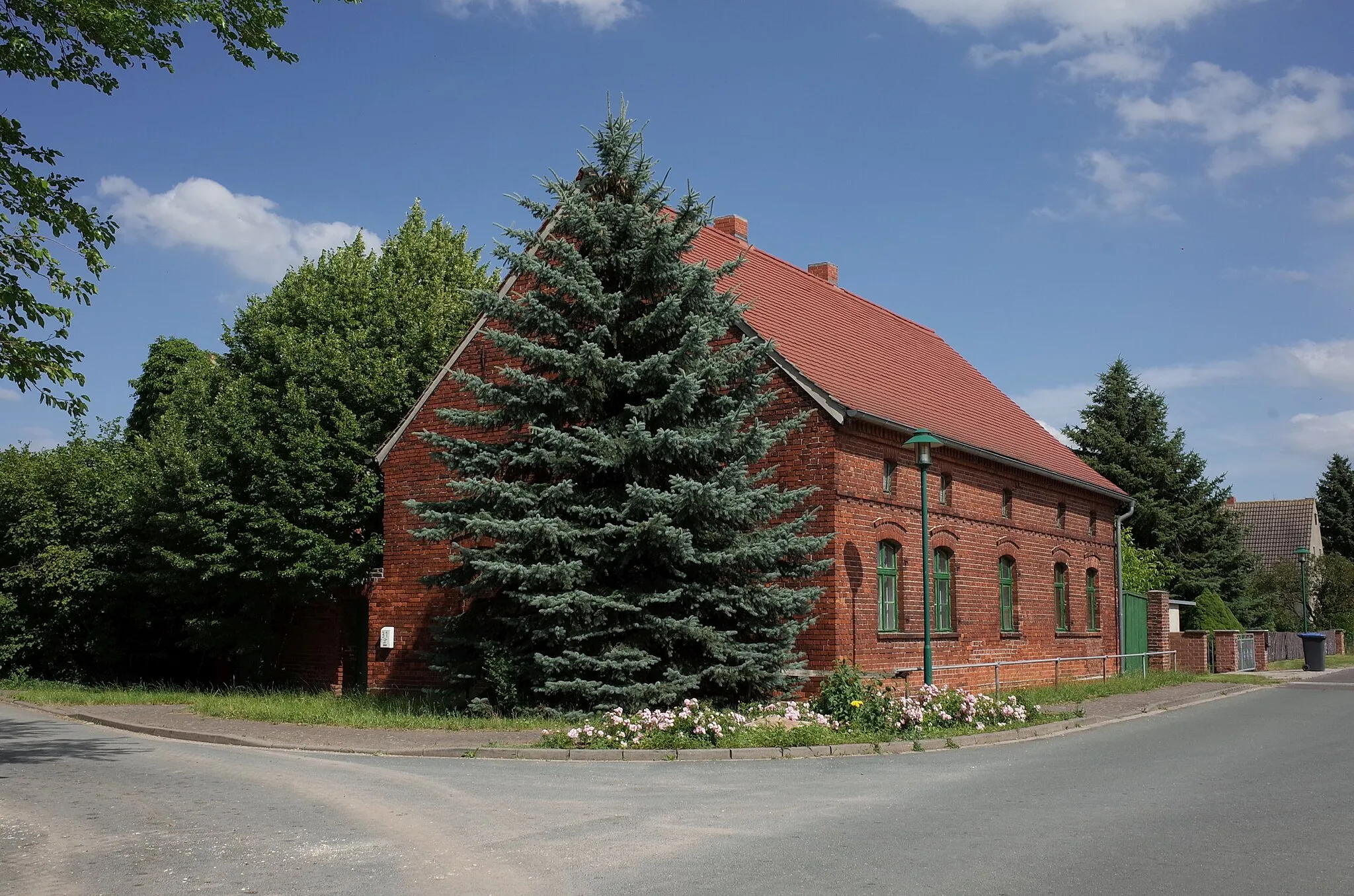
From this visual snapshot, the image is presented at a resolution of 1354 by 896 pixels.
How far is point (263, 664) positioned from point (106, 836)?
19.6 meters

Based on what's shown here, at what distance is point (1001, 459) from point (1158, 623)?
40.1ft

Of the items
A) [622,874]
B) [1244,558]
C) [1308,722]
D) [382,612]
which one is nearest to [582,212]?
[382,612]

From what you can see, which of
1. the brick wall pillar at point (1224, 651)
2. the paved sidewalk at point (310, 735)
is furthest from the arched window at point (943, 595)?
the brick wall pillar at point (1224, 651)

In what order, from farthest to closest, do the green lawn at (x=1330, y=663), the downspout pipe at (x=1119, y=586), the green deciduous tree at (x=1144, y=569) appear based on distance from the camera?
1. the green lawn at (x=1330, y=663)
2. the green deciduous tree at (x=1144, y=569)
3. the downspout pipe at (x=1119, y=586)

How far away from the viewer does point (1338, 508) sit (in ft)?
261

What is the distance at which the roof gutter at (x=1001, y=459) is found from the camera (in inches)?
775

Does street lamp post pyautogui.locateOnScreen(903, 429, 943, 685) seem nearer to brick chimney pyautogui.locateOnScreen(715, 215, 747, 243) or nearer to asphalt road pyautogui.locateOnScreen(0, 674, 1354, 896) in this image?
asphalt road pyautogui.locateOnScreen(0, 674, 1354, 896)

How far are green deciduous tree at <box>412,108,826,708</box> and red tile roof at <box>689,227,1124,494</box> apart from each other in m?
1.58

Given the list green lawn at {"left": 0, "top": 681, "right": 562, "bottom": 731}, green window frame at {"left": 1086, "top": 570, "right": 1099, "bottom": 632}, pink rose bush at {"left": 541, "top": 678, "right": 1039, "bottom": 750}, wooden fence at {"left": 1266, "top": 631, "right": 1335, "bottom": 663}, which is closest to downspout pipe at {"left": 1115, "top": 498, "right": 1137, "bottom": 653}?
green window frame at {"left": 1086, "top": 570, "right": 1099, "bottom": 632}

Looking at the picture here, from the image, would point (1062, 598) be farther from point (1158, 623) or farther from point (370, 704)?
point (370, 704)

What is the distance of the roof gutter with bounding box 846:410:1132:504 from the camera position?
64.6 feet

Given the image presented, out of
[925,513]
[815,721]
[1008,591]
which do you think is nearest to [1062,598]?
[1008,591]

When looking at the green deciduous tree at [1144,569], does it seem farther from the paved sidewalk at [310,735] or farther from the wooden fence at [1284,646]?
the paved sidewalk at [310,735]

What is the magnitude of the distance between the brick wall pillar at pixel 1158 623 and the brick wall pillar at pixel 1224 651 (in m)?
3.55
